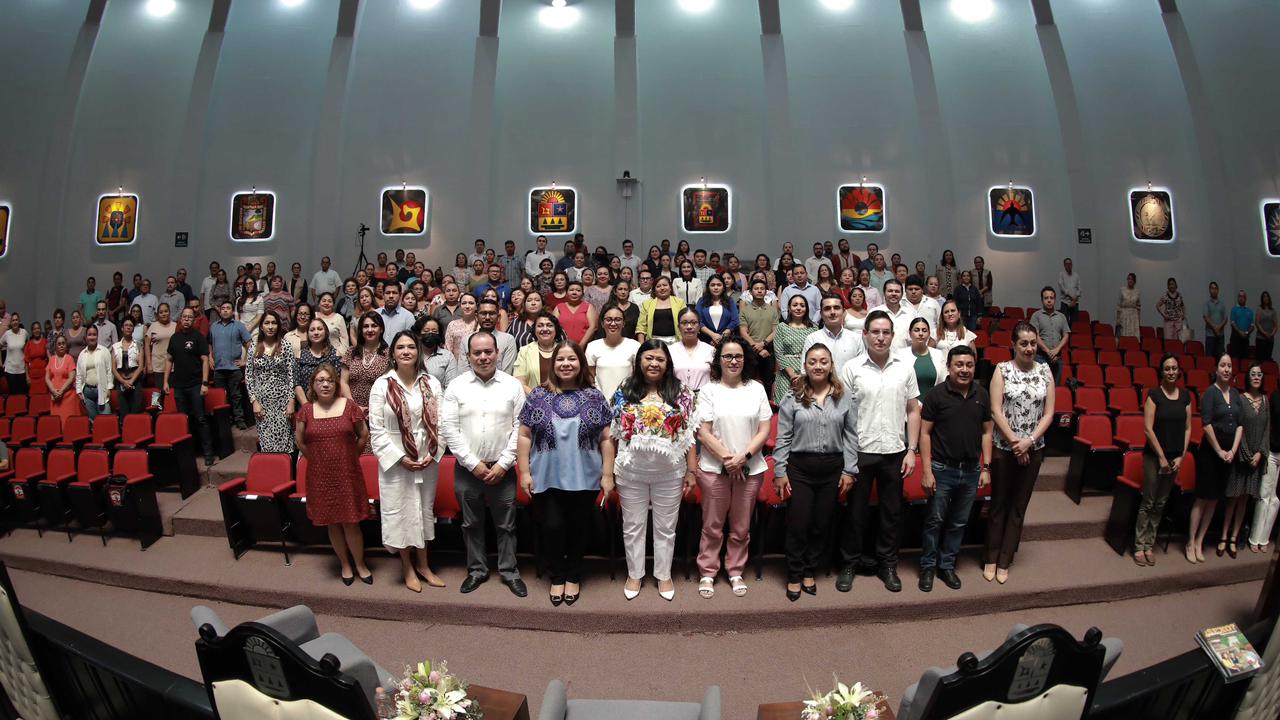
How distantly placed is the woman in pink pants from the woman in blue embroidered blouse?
0.63 meters

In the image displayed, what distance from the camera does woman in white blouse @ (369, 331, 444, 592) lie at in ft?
13.7

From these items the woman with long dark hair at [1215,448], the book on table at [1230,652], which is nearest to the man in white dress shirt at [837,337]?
the woman with long dark hair at [1215,448]

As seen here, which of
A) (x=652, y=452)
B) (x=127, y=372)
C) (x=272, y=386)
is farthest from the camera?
(x=127, y=372)

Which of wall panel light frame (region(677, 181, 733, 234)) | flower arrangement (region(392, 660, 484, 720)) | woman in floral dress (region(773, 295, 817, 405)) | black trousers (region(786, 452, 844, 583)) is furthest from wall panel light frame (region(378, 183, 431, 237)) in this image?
flower arrangement (region(392, 660, 484, 720))

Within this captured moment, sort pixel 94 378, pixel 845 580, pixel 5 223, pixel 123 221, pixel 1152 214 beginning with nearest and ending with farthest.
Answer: pixel 845 580 < pixel 94 378 < pixel 1152 214 < pixel 5 223 < pixel 123 221

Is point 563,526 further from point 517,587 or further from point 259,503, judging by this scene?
point 259,503

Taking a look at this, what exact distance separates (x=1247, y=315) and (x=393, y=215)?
15.2 metres

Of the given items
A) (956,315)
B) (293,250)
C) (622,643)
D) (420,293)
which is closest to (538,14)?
(293,250)

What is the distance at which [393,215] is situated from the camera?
12977 millimetres

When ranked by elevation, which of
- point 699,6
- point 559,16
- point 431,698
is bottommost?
point 431,698

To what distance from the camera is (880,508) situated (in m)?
4.29

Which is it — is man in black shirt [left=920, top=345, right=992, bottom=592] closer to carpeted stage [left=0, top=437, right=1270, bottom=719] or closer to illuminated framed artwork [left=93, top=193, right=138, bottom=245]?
carpeted stage [left=0, top=437, right=1270, bottom=719]

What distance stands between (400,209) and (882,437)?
11381mm

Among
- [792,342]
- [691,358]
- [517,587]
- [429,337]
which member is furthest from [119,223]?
[792,342]
